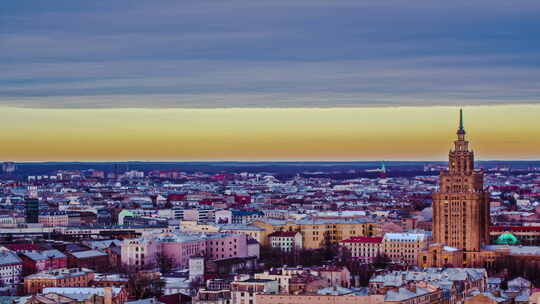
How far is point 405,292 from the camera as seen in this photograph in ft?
215

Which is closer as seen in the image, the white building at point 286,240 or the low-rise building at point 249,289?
the low-rise building at point 249,289

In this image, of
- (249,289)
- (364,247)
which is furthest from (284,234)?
(249,289)

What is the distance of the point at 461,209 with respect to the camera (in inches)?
3841

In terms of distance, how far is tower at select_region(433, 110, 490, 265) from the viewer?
96.3 meters

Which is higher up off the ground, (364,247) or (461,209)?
(461,209)

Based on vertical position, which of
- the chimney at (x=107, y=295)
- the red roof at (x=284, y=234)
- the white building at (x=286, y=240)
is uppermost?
the red roof at (x=284, y=234)

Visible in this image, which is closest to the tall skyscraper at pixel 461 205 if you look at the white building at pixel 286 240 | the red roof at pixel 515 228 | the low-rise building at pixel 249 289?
the white building at pixel 286 240

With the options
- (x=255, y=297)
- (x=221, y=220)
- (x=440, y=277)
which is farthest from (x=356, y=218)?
(x=255, y=297)

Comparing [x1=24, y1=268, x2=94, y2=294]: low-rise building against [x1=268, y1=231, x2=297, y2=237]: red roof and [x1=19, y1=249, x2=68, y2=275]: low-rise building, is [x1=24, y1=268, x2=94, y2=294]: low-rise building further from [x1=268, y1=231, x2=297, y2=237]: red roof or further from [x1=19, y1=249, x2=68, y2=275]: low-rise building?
[x1=268, y1=231, x2=297, y2=237]: red roof

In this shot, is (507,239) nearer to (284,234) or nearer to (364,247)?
(364,247)

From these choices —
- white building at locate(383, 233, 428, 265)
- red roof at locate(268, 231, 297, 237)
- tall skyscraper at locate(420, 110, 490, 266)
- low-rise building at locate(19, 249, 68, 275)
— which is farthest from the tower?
low-rise building at locate(19, 249, 68, 275)

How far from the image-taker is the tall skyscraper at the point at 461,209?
313 ft

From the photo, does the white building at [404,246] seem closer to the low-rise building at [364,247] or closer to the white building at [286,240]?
the low-rise building at [364,247]

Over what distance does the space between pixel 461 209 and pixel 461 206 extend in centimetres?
19
